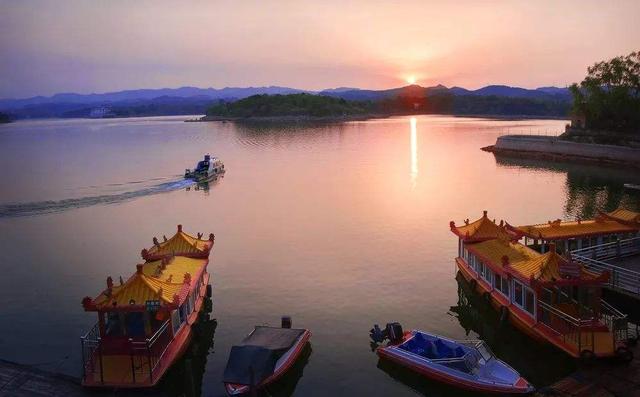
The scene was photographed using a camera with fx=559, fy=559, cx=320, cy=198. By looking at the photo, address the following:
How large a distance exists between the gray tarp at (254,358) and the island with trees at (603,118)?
84.7m

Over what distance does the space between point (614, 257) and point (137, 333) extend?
27896mm

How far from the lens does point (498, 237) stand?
112 ft

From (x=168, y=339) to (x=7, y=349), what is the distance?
9.15 meters

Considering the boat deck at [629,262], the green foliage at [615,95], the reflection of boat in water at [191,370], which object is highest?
the green foliage at [615,95]

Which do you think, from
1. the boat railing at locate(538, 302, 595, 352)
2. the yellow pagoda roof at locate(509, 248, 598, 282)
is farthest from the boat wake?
the boat railing at locate(538, 302, 595, 352)

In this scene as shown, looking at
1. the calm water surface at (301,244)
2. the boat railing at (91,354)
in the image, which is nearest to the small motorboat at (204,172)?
the calm water surface at (301,244)

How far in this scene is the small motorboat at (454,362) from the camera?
857 inches

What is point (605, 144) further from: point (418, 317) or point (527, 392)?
point (527, 392)

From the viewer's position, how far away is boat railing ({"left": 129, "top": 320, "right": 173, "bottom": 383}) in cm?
2228

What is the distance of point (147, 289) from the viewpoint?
24.5 metres

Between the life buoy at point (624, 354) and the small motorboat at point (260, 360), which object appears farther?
the life buoy at point (624, 354)

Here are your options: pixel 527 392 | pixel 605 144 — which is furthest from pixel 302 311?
pixel 605 144

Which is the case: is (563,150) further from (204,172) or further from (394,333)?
(394,333)

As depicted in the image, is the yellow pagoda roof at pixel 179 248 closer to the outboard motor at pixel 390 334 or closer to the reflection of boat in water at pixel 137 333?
the reflection of boat in water at pixel 137 333
